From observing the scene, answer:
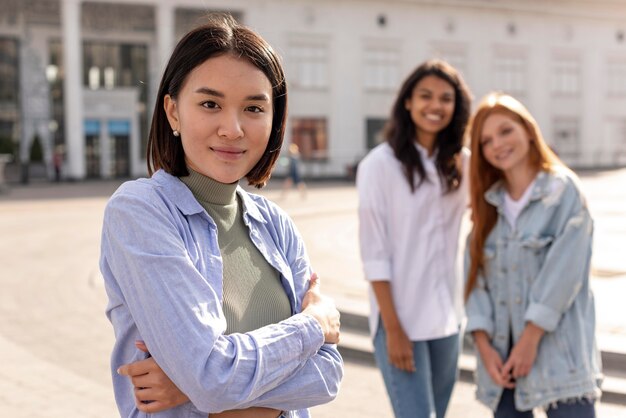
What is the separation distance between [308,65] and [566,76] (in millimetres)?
16619

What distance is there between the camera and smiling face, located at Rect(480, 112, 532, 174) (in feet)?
10.3

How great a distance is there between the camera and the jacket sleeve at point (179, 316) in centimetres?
173

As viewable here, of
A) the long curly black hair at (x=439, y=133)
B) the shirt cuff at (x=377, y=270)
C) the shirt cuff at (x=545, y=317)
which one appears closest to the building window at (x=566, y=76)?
the long curly black hair at (x=439, y=133)

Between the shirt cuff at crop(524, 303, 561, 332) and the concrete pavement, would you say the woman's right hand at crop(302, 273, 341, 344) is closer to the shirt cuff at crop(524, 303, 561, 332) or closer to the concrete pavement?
the shirt cuff at crop(524, 303, 561, 332)

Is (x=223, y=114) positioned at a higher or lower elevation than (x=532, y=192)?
higher

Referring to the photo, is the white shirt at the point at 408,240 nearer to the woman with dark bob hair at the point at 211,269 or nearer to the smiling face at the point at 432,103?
the smiling face at the point at 432,103

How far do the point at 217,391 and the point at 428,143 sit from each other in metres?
2.13

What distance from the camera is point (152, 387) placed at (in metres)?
1.79

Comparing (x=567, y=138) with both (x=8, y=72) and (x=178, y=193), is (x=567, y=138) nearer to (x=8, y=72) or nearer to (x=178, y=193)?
(x=8, y=72)

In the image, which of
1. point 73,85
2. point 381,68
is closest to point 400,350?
point 73,85

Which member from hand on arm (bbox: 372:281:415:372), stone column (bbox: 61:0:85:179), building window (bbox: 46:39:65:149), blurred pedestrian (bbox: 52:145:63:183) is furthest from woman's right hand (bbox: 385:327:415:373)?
building window (bbox: 46:39:65:149)

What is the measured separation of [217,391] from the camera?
1727 millimetres

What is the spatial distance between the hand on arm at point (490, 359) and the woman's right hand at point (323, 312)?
3.76 feet

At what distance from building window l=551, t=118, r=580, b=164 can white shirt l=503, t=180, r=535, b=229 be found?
45079 millimetres
